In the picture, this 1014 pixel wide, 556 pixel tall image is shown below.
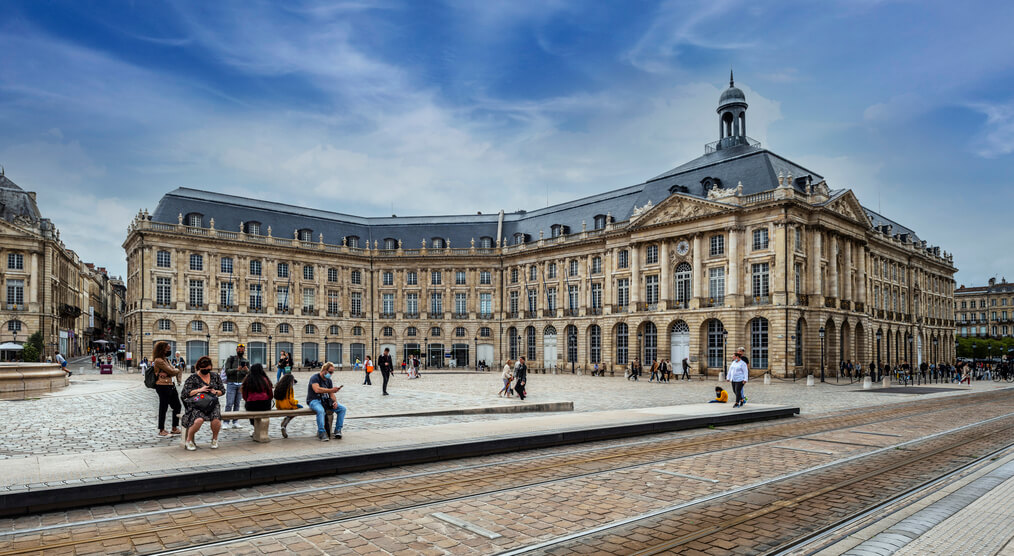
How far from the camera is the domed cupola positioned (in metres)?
60.7

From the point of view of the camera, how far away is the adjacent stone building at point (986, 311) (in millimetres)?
116688

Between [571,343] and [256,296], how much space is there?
31366 millimetres

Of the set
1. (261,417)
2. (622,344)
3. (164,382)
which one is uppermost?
(164,382)

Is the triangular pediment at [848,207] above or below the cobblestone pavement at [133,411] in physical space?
above

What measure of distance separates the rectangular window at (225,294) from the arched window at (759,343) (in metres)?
47.3

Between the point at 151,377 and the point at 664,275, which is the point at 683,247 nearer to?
the point at 664,275

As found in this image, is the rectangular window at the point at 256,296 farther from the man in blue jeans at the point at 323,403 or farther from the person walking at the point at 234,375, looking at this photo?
the man in blue jeans at the point at 323,403

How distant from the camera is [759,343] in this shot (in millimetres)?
49000

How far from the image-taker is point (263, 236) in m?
66.8

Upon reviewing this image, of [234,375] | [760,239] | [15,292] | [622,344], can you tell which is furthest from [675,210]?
[15,292]

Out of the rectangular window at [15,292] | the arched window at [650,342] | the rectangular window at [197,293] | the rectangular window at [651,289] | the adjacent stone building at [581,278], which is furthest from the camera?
the rectangular window at [15,292]

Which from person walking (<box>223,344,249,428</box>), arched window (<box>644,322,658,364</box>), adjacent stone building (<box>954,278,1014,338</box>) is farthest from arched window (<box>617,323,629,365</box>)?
adjacent stone building (<box>954,278,1014,338</box>)

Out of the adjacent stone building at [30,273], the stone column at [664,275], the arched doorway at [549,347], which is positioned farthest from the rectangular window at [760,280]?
the adjacent stone building at [30,273]

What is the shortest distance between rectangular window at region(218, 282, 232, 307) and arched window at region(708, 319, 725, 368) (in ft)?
146
